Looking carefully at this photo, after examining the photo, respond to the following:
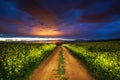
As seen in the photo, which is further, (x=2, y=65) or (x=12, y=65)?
(x=12, y=65)

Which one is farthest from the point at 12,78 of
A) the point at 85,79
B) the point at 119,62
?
the point at 119,62

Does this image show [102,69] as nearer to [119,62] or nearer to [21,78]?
[119,62]

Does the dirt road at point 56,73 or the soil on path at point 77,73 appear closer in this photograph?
the dirt road at point 56,73

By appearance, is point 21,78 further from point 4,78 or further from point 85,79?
point 85,79

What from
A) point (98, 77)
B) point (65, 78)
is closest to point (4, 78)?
point (65, 78)

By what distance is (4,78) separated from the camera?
46.8 feet

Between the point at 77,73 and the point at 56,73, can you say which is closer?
the point at 56,73

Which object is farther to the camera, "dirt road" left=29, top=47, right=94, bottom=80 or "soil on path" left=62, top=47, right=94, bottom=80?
"soil on path" left=62, top=47, right=94, bottom=80

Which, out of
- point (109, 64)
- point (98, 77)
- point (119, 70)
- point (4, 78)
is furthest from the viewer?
point (109, 64)

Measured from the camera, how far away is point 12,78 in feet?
49.6

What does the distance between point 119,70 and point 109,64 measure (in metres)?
2.41

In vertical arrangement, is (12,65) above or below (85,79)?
above

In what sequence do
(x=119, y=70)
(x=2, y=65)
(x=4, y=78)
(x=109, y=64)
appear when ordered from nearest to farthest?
(x=4, y=78) < (x=2, y=65) < (x=119, y=70) < (x=109, y=64)

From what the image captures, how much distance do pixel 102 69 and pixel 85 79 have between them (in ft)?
8.76
